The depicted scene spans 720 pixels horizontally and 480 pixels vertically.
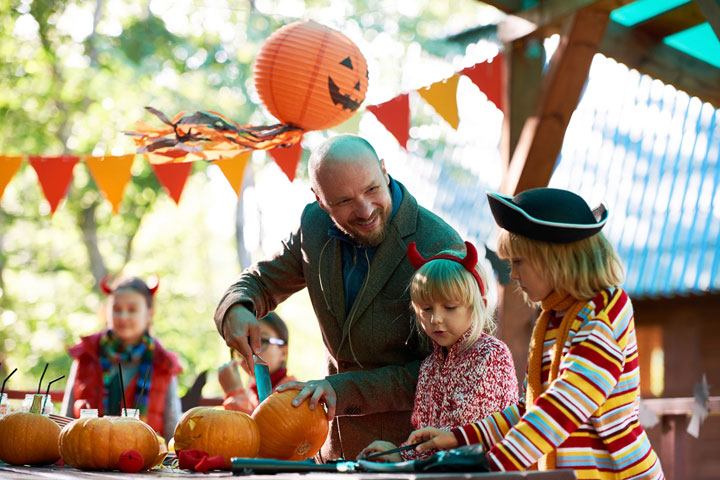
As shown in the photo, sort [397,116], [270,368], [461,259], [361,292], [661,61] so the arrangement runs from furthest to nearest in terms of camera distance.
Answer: [661,61] → [397,116] → [270,368] → [361,292] → [461,259]

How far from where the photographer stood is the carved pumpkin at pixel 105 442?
2.34m

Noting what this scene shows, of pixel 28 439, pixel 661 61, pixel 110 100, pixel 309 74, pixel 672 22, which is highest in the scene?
pixel 110 100

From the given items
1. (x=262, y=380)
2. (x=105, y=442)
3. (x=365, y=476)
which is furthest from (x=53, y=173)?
(x=365, y=476)

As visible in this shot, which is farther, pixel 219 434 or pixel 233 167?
pixel 233 167

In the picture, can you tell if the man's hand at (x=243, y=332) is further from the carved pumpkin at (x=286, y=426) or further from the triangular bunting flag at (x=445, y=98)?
the triangular bunting flag at (x=445, y=98)

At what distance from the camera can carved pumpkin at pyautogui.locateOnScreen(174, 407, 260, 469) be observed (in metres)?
2.34

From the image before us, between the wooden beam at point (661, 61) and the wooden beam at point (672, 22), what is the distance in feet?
0.19

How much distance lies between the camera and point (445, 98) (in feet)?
19.4

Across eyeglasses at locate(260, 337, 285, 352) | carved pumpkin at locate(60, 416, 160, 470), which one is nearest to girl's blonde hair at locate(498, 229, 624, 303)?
carved pumpkin at locate(60, 416, 160, 470)

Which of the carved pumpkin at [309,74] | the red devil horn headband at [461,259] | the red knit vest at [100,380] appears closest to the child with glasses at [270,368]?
the red knit vest at [100,380]

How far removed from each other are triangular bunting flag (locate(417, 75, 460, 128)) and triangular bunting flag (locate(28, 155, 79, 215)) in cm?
266

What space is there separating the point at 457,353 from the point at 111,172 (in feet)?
14.1

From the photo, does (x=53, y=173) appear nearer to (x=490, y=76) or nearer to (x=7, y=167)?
(x=7, y=167)

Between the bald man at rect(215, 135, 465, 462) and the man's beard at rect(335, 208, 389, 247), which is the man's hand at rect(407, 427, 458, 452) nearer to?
the bald man at rect(215, 135, 465, 462)
